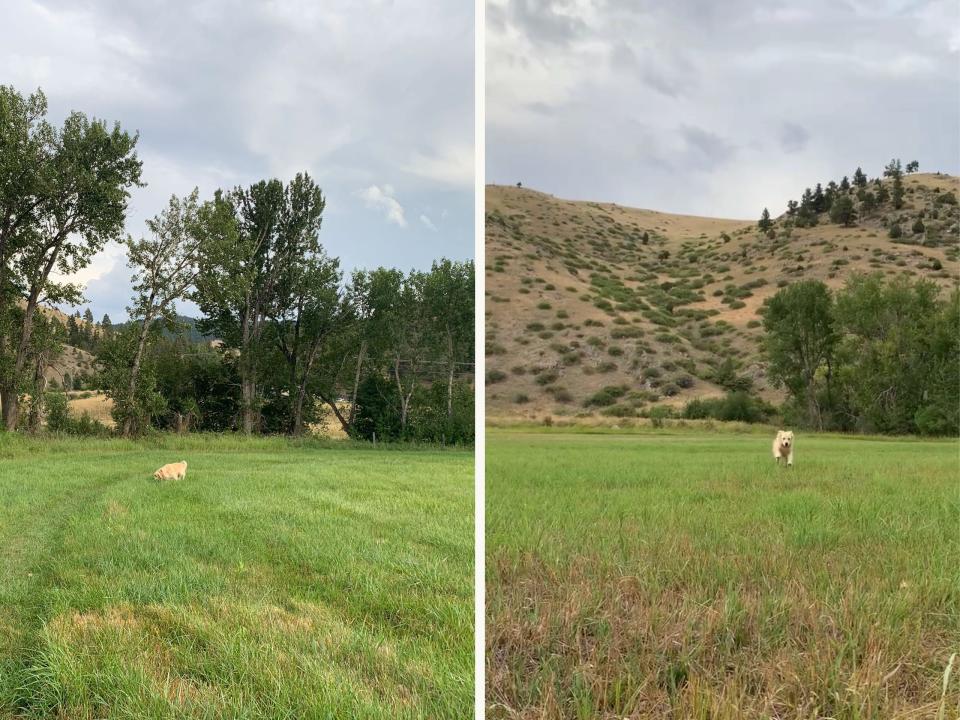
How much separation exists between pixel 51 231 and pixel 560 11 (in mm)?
2243

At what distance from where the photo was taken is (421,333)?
11.7 feet

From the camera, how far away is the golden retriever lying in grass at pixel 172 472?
2.66 meters

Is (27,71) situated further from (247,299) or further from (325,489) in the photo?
(325,489)

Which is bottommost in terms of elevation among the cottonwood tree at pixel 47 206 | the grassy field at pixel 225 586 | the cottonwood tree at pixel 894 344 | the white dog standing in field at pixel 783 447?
the grassy field at pixel 225 586

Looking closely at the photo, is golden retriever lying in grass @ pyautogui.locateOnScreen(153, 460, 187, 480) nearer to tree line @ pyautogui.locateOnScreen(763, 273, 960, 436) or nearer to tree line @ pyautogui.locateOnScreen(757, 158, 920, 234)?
tree line @ pyautogui.locateOnScreen(763, 273, 960, 436)

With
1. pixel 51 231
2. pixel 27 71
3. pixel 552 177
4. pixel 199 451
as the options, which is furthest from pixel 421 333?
pixel 27 71

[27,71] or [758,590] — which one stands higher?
[27,71]

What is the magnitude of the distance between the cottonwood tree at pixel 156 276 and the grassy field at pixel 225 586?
0.59ft

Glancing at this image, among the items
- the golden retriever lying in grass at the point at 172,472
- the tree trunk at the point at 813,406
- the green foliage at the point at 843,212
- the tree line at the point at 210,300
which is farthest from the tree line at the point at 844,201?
the golden retriever lying in grass at the point at 172,472

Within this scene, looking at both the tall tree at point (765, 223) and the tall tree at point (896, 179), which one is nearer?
the tall tree at point (896, 179)

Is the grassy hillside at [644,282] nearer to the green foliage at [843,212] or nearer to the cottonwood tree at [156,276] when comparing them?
the green foliage at [843,212]

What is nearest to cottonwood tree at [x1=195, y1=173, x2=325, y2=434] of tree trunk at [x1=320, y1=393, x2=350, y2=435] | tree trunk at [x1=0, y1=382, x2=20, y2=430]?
tree trunk at [x1=320, y1=393, x2=350, y2=435]

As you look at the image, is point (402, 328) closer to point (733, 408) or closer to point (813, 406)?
point (733, 408)

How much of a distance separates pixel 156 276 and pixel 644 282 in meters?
2.29
